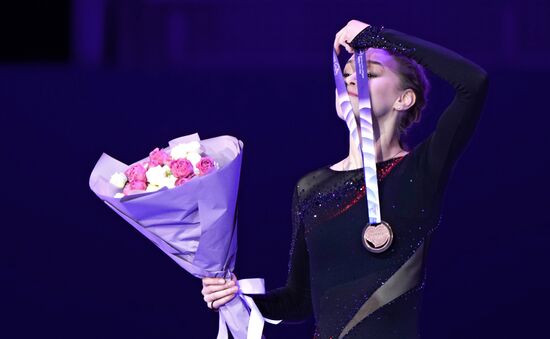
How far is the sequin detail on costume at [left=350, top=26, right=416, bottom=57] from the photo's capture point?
1.91 m

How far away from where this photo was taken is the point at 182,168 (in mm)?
2021

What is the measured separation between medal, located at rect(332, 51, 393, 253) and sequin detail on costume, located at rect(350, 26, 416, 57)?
0.02 metres

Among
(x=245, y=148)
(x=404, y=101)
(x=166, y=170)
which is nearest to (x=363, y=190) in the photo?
(x=404, y=101)

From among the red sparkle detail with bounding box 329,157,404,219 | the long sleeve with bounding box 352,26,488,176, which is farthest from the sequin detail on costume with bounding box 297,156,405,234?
the long sleeve with bounding box 352,26,488,176

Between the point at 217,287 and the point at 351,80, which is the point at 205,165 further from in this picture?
the point at 351,80

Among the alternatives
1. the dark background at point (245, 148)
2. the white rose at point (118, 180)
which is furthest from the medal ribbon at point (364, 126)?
the dark background at point (245, 148)

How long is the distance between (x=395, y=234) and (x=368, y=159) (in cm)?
16

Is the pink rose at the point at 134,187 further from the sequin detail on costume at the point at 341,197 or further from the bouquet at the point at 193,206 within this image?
the sequin detail on costume at the point at 341,197

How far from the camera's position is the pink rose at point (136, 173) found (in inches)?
81.4

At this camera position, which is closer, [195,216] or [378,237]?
[378,237]

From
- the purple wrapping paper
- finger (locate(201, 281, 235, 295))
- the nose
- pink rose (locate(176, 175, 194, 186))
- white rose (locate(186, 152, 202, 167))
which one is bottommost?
finger (locate(201, 281, 235, 295))

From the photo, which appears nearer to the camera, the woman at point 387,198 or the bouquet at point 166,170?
the woman at point 387,198

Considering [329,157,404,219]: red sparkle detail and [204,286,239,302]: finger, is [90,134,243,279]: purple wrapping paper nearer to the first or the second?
[204,286,239,302]: finger

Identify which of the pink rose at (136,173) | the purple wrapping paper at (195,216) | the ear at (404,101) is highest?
the ear at (404,101)
